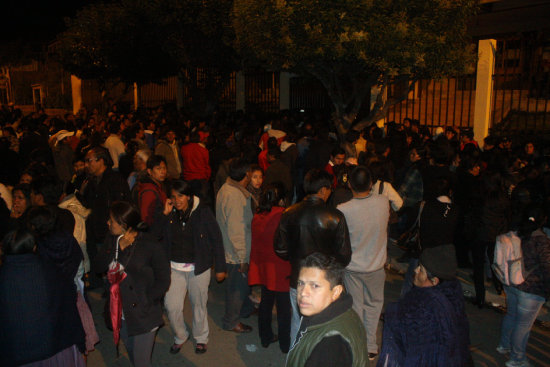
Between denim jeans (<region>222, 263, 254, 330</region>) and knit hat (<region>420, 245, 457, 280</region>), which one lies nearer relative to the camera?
knit hat (<region>420, 245, 457, 280</region>)

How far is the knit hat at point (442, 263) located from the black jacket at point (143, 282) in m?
2.10

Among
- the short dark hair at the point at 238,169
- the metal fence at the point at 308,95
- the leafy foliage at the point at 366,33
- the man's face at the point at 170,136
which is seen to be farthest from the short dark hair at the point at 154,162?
the metal fence at the point at 308,95

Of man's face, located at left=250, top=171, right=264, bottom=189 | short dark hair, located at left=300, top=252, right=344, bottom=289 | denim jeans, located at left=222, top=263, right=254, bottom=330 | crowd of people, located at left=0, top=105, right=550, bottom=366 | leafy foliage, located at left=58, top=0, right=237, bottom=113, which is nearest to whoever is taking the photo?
short dark hair, located at left=300, top=252, right=344, bottom=289

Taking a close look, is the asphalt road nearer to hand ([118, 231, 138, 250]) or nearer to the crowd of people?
the crowd of people

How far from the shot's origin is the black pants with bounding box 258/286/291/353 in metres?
4.81

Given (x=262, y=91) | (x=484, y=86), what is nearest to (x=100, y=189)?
(x=484, y=86)

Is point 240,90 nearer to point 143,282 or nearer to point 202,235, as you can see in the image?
point 202,235

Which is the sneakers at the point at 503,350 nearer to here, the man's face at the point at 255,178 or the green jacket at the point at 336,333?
the man's face at the point at 255,178

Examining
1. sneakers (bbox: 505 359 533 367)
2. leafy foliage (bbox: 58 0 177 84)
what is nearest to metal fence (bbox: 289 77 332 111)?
leafy foliage (bbox: 58 0 177 84)

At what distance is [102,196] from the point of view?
19.6ft

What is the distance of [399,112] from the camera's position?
630 inches

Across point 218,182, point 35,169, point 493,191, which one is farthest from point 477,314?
point 35,169

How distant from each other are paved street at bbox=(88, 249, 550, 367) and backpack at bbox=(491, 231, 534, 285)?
1007mm

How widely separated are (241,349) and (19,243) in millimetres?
2699
